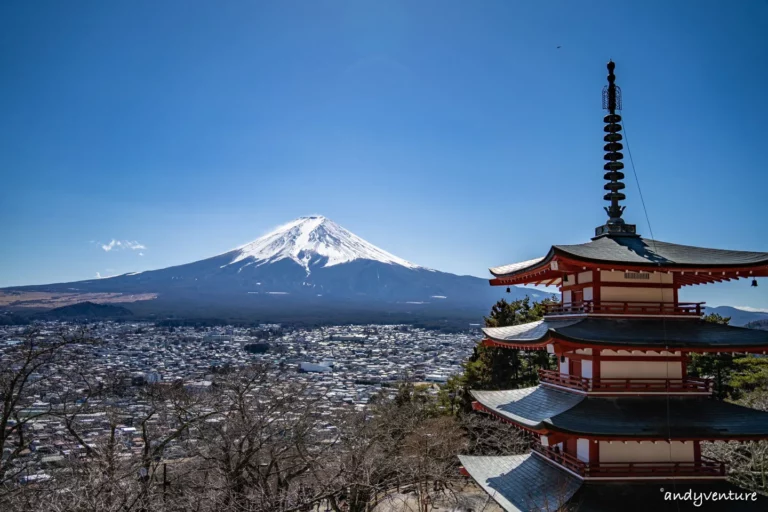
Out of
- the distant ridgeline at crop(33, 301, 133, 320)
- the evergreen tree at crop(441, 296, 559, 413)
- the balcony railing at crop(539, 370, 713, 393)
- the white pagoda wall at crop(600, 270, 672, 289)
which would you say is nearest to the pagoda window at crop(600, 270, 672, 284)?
the white pagoda wall at crop(600, 270, 672, 289)

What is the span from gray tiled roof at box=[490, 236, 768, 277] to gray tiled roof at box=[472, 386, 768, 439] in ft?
8.11

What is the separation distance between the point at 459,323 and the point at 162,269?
316 feet

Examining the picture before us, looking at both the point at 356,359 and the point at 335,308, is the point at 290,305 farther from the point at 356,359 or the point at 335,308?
the point at 356,359

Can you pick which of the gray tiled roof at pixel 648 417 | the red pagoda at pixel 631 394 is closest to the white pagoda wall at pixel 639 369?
the red pagoda at pixel 631 394

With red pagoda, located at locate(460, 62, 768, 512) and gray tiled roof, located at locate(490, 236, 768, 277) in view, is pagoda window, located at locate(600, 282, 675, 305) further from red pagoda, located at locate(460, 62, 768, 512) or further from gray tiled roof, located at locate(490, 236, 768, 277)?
gray tiled roof, located at locate(490, 236, 768, 277)

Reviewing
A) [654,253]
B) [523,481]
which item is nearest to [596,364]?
[654,253]

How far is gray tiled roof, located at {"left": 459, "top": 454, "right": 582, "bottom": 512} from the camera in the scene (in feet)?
30.5

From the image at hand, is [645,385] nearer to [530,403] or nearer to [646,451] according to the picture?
[646,451]

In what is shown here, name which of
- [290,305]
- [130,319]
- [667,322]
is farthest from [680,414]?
[290,305]

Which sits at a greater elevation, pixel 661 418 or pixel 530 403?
pixel 661 418

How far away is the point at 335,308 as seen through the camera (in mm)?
140375

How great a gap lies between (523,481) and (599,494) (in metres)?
1.85

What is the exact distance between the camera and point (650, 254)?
32.8 feet

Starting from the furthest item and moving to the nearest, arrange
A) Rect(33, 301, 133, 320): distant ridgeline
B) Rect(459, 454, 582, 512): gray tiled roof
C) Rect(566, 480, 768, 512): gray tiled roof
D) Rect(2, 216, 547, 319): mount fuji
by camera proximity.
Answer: Rect(2, 216, 547, 319): mount fuji → Rect(33, 301, 133, 320): distant ridgeline → Rect(459, 454, 582, 512): gray tiled roof → Rect(566, 480, 768, 512): gray tiled roof
